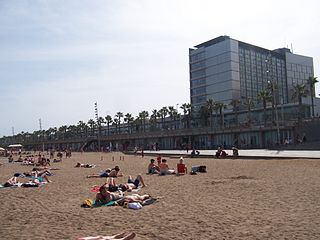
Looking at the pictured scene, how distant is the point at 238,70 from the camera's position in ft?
345

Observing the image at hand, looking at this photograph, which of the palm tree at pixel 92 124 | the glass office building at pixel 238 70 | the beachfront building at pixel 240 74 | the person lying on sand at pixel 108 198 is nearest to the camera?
the person lying on sand at pixel 108 198

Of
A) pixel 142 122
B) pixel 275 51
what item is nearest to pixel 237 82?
pixel 275 51

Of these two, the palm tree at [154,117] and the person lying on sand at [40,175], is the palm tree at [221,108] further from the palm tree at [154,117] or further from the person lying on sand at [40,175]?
the person lying on sand at [40,175]

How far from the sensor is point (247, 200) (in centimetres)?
1188

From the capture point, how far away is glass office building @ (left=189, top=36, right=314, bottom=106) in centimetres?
10400

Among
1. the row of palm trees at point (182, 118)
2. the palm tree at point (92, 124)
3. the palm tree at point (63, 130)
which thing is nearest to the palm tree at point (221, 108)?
the row of palm trees at point (182, 118)

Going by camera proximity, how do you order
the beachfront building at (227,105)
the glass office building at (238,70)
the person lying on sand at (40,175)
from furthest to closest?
the glass office building at (238,70)
the beachfront building at (227,105)
the person lying on sand at (40,175)

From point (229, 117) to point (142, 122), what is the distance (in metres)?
33.6

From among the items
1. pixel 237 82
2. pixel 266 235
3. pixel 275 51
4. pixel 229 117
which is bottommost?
pixel 266 235

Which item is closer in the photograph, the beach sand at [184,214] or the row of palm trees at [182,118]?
the beach sand at [184,214]

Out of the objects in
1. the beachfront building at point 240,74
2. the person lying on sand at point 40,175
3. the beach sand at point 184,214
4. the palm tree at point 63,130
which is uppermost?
the beachfront building at point 240,74

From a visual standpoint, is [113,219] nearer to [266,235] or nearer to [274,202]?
[266,235]

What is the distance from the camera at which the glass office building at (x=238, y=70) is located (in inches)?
4094

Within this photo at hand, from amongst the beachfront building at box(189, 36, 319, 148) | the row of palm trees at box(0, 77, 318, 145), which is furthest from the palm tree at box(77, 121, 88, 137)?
the beachfront building at box(189, 36, 319, 148)
